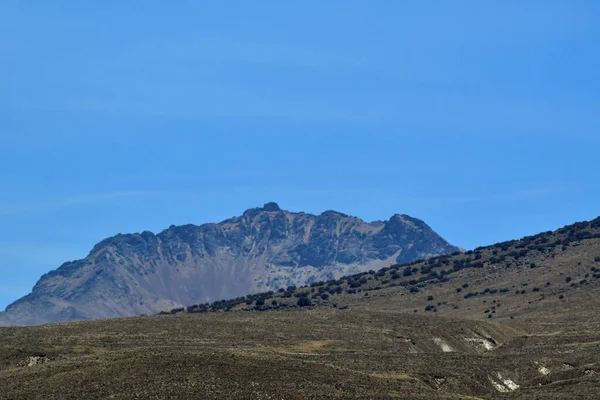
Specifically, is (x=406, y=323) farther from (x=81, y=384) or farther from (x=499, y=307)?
(x=81, y=384)

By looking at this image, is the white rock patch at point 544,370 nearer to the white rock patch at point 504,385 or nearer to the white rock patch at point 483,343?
the white rock patch at point 504,385

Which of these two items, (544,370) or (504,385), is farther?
(544,370)

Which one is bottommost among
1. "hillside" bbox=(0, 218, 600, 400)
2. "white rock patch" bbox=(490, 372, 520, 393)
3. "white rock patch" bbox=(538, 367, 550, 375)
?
"white rock patch" bbox=(490, 372, 520, 393)

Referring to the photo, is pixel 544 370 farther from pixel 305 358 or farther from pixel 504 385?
pixel 305 358

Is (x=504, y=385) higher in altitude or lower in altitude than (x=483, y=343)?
lower

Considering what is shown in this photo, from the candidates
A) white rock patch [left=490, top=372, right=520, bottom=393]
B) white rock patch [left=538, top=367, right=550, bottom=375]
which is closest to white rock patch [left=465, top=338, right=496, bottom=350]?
white rock patch [left=538, top=367, right=550, bottom=375]

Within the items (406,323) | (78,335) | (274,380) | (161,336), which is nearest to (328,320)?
(406,323)

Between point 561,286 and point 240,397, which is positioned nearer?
point 240,397

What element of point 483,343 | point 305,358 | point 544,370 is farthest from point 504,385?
point 483,343

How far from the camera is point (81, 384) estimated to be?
80.5 meters

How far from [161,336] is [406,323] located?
38.4 m

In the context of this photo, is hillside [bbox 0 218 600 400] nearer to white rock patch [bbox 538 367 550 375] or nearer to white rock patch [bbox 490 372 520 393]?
white rock patch [bbox 490 372 520 393]

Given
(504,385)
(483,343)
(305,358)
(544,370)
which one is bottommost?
(504,385)

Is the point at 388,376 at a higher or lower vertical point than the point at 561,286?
lower
